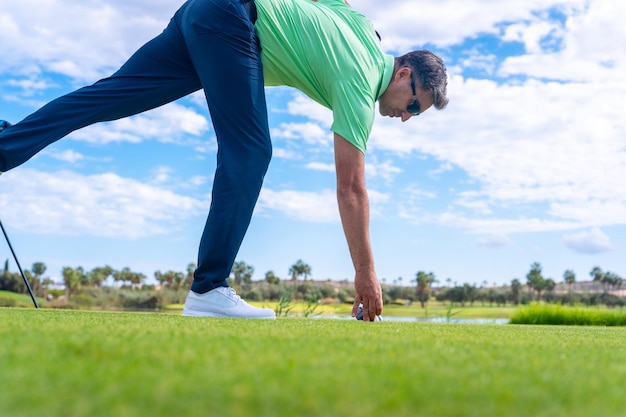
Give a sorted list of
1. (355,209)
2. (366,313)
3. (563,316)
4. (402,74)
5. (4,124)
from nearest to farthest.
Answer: (355,209) < (366,313) < (4,124) < (402,74) < (563,316)

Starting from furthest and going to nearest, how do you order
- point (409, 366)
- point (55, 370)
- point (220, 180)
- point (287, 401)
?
point (220, 180) → point (409, 366) → point (55, 370) → point (287, 401)

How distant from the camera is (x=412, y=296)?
25.7 meters

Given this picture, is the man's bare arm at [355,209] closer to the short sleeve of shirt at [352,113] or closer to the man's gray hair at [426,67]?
the short sleeve of shirt at [352,113]

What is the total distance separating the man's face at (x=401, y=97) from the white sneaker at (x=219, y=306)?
157 centimetres

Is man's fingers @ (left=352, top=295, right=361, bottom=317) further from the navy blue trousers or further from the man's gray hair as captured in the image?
the man's gray hair

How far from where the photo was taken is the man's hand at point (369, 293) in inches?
130

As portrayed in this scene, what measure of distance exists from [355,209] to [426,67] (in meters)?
1.13

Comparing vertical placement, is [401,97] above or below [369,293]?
above

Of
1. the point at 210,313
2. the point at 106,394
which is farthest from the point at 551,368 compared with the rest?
the point at 210,313

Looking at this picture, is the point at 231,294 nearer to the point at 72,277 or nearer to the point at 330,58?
the point at 330,58

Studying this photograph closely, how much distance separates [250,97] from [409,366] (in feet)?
7.88

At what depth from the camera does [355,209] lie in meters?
3.29

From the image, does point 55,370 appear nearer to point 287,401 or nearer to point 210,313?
point 287,401

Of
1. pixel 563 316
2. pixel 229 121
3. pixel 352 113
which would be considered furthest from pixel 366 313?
pixel 563 316
